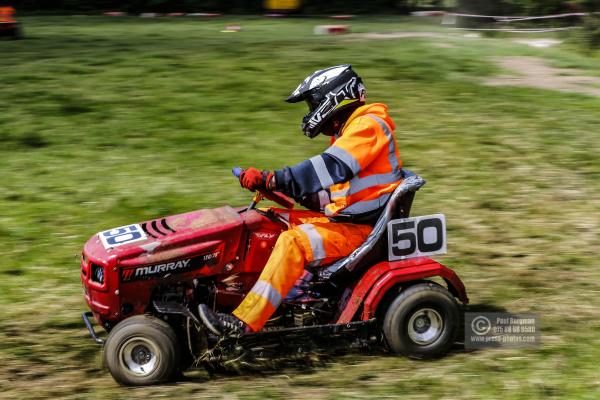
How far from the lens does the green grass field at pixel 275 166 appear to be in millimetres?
5926

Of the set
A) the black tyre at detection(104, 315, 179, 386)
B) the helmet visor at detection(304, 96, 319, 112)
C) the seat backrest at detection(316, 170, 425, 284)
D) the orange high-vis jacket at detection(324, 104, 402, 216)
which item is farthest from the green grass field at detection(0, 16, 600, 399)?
the helmet visor at detection(304, 96, 319, 112)

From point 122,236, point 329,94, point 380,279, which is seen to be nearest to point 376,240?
point 380,279

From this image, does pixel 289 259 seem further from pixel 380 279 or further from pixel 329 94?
pixel 329 94

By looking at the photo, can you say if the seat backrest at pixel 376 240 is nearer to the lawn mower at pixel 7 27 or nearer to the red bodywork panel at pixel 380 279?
the red bodywork panel at pixel 380 279

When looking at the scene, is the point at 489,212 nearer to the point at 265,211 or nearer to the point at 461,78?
the point at 265,211

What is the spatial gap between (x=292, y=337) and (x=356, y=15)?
87.0 feet

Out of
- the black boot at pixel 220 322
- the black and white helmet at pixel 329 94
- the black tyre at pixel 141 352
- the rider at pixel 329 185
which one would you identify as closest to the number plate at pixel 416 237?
the rider at pixel 329 185

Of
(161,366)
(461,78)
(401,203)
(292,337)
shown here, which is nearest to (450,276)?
(401,203)

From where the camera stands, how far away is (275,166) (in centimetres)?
1070

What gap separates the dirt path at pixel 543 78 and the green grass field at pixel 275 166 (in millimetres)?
490

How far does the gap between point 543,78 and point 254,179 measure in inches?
407

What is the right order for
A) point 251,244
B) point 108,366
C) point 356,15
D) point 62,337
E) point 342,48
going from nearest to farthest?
point 108,366 → point 251,244 → point 62,337 → point 342,48 → point 356,15

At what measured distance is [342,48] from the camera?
59.9 feet

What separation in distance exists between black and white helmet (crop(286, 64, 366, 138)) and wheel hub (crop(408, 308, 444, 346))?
1481 millimetres
